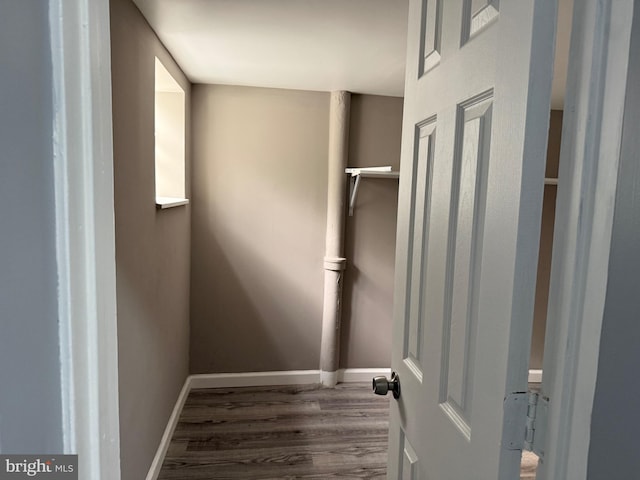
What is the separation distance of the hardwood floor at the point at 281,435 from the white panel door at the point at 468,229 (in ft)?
4.29

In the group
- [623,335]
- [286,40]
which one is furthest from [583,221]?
[286,40]

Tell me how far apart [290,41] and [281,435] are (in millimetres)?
2293

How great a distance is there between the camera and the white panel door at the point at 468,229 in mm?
596

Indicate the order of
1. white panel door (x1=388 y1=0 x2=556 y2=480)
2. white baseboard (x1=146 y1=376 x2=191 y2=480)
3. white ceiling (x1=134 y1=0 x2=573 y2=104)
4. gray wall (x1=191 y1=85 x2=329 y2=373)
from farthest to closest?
1. gray wall (x1=191 y1=85 x2=329 y2=373)
2. white baseboard (x1=146 y1=376 x2=191 y2=480)
3. white ceiling (x1=134 y1=0 x2=573 y2=104)
4. white panel door (x1=388 y1=0 x2=556 y2=480)

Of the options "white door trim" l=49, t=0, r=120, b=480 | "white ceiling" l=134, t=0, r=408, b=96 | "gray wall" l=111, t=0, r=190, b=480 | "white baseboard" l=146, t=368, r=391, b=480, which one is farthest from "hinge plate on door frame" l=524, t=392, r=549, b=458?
"white baseboard" l=146, t=368, r=391, b=480

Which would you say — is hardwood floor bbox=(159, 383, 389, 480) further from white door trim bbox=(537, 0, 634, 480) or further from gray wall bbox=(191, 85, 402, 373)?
white door trim bbox=(537, 0, 634, 480)

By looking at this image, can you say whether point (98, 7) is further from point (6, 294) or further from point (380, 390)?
point (380, 390)

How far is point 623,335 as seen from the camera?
0.54 metres

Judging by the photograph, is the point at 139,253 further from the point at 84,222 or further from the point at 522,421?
the point at 522,421

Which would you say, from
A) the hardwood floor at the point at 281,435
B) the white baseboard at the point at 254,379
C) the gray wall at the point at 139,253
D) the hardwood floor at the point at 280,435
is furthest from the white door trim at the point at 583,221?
the white baseboard at the point at 254,379

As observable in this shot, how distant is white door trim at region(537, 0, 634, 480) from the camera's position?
51 centimetres

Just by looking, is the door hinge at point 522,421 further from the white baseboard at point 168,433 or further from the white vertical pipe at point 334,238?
the white vertical pipe at point 334,238

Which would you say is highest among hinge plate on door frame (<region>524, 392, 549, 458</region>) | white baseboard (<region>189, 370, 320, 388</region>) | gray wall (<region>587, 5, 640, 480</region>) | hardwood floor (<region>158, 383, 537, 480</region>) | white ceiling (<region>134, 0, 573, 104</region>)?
white ceiling (<region>134, 0, 573, 104</region>)

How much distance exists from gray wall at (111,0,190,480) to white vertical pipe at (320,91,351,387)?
1164mm
